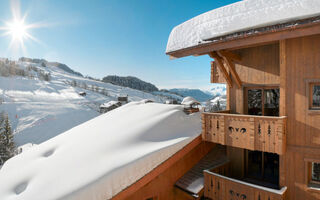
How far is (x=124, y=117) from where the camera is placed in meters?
8.91

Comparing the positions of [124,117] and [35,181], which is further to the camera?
[124,117]

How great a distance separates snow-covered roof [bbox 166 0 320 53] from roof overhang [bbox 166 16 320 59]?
114 mm

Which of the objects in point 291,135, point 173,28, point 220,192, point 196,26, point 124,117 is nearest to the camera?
point 291,135

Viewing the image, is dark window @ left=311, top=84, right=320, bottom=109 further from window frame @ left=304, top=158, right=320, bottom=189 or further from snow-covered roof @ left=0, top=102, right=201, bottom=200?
snow-covered roof @ left=0, top=102, right=201, bottom=200

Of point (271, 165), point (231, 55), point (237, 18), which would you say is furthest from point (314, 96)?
point (271, 165)

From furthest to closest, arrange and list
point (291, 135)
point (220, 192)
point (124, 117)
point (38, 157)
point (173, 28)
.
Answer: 1. point (124, 117)
2. point (173, 28)
3. point (38, 157)
4. point (220, 192)
5. point (291, 135)

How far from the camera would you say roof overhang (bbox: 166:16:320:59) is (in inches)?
166

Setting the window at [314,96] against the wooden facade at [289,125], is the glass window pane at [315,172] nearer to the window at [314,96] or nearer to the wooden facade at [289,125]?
the wooden facade at [289,125]

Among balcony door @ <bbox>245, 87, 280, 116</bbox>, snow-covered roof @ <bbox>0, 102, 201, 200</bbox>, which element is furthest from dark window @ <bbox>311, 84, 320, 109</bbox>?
snow-covered roof @ <bbox>0, 102, 201, 200</bbox>

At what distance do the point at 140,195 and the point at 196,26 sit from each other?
21.3 ft

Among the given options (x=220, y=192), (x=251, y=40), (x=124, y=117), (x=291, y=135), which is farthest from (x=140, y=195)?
(x=251, y=40)

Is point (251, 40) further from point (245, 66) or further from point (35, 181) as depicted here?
point (35, 181)

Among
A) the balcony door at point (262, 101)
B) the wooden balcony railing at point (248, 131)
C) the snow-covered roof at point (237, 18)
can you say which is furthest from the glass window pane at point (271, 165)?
the snow-covered roof at point (237, 18)

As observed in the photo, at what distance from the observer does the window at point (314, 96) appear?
4.95 m
